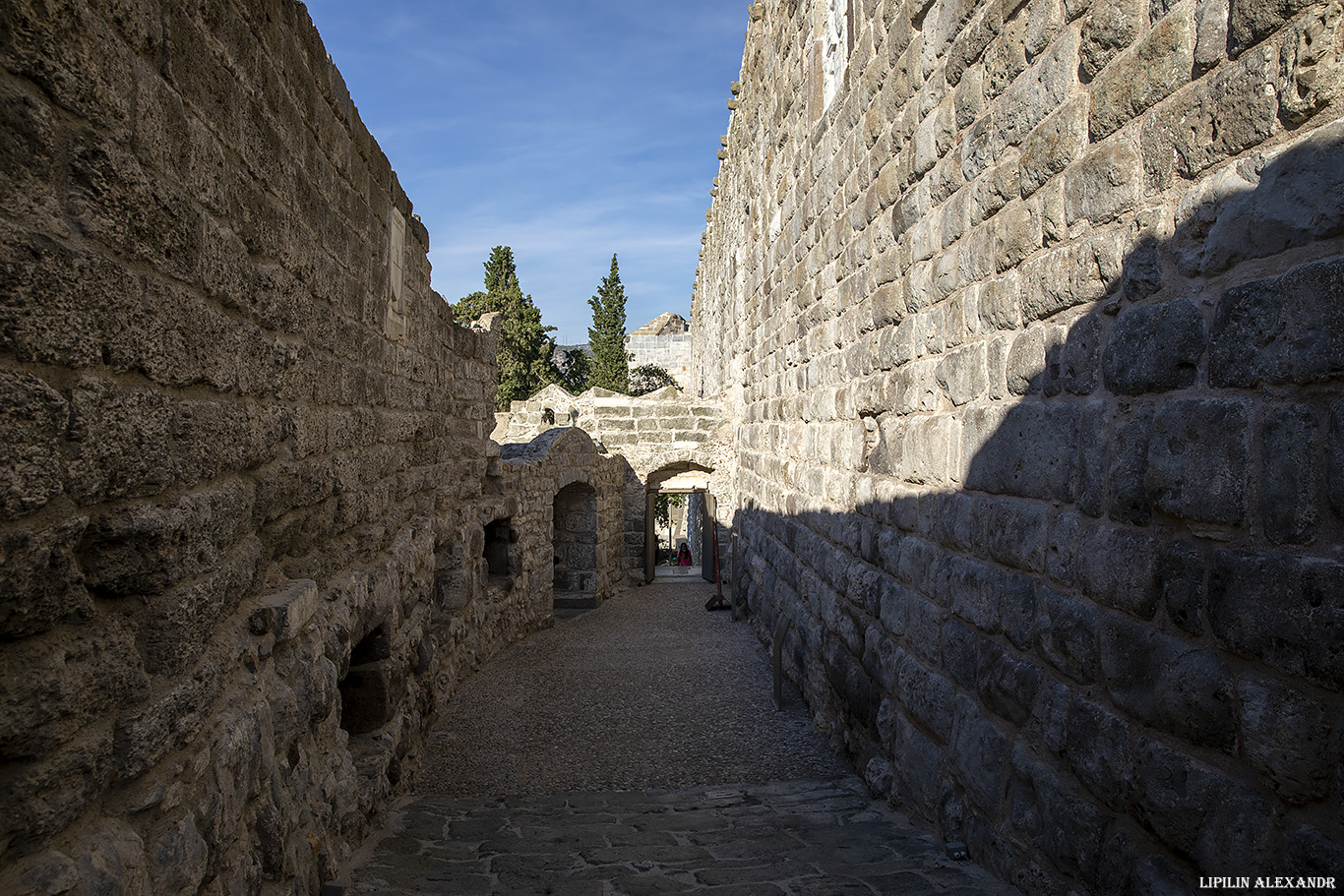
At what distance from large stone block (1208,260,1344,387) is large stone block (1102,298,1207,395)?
0.06 m

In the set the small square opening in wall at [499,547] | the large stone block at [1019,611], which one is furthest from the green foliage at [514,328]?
the large stone block at [1019,611]

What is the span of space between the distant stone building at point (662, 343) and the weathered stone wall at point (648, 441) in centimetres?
2692

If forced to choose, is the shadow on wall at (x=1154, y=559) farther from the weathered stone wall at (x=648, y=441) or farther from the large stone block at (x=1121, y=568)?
the weathered stone wall at (x=648, y=441)

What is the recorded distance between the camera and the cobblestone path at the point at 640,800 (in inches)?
115

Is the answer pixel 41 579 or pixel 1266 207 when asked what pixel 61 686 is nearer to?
pixel 41 579

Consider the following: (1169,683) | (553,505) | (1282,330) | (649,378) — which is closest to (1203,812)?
(1169,683)

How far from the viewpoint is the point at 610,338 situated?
35781 millimetres

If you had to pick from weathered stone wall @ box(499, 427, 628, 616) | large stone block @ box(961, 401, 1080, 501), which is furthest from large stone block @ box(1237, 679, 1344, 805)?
weathered stone wall @ box(499, 427, 628, 616)

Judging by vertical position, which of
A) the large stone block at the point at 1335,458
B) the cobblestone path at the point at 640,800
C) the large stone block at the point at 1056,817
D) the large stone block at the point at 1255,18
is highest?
the large stone block at the point at 1255,18

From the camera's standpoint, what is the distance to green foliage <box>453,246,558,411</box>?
30938 millimetres

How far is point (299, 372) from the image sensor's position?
8.93ft

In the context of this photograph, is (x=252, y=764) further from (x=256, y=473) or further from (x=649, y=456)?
(x=649, y=456)

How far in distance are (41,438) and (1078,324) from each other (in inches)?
94.2

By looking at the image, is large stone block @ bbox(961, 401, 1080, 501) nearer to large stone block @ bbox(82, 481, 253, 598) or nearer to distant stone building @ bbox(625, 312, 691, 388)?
large stone block @ bbox(82, 481, 253, 598)
